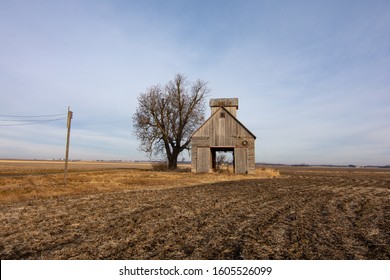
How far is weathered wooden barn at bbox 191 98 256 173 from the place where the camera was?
27.8 meters

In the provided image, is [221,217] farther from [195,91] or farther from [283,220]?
[195,91]

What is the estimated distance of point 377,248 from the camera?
16.3 feet

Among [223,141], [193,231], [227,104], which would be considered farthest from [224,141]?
[193,231]

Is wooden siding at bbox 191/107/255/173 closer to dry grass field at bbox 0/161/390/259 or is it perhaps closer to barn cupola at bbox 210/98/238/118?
barn cupola at bbox 210/98/238/118

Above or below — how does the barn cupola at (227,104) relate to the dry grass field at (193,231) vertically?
above

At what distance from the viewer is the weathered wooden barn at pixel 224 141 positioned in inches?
1096

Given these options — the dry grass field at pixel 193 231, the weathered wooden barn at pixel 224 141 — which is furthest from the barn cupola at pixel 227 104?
the dry grass field at pixel 193 231

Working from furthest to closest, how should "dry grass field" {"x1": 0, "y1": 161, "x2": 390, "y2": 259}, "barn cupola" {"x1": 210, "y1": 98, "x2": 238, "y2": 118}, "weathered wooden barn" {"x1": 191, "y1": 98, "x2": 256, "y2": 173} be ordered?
"barn cupola" {"x1": 210, "y1": 98, "x2": 238, "y2": 118}
"weathered wooden barn" {"x1": 191, "y1": 98, "x2": 256, "y2": 173}
"dry grass field" {"x1": 0, "y1": 161, "x2": 390, "y2": 259}

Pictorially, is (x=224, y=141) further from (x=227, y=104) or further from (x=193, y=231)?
(x=193, y=231)

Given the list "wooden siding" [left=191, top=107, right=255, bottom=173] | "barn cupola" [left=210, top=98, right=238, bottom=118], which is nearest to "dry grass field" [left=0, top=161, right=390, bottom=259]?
"wooden siding" [left=191, top=107, right=255, bottom=173]

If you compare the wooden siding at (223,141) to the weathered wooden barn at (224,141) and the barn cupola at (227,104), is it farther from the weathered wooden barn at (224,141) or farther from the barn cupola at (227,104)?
the barn cupola at (227,104)

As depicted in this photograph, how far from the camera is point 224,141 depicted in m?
28.2

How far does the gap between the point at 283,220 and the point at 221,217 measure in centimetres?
186
